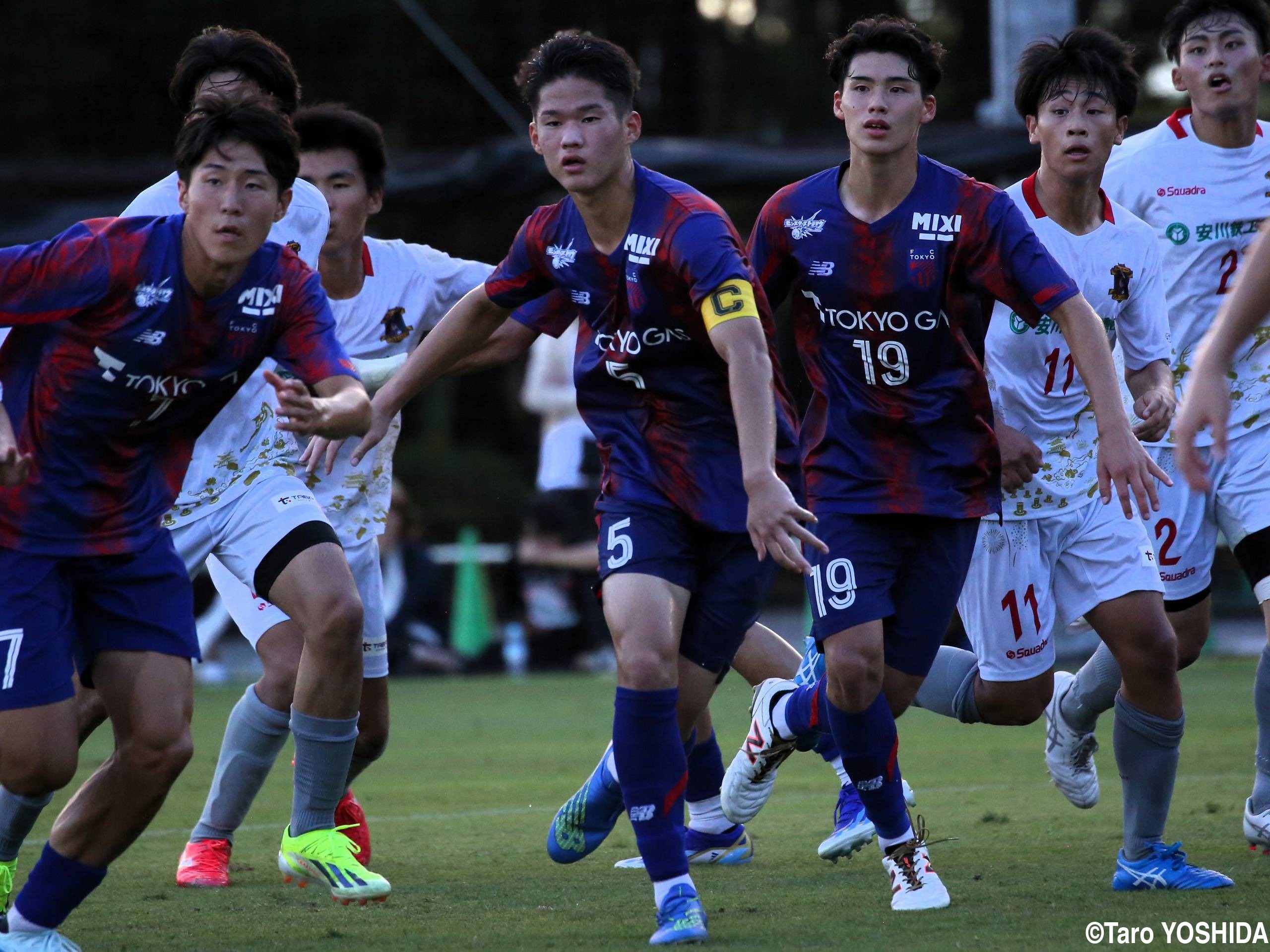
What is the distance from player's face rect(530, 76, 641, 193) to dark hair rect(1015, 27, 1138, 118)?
1483mm

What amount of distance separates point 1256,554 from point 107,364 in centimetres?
348

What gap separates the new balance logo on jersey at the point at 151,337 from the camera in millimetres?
4203

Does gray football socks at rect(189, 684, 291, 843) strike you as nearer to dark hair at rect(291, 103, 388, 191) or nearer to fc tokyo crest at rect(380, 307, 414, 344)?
fc tokyo crest at rect(380, 307, 414, 344)

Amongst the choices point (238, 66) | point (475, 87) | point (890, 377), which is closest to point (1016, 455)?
point (890, 377)

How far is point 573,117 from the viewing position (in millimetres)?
4551

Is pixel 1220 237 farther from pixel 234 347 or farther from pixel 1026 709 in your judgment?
pixel 234 347

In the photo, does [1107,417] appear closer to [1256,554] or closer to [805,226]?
[805,226]

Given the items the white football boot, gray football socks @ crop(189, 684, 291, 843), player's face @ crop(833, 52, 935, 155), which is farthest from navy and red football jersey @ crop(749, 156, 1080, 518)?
gray football socks @ crop(189, 684, 291, 843)

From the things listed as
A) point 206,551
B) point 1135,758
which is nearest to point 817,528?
point 1135,758

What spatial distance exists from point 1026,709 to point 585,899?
1628 millimetres

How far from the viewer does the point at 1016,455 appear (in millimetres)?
5121

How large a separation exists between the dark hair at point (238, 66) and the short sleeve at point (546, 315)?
119 centimetres

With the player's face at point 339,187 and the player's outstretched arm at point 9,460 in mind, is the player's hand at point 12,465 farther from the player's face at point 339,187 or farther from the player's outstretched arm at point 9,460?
the player's face at point 339,187

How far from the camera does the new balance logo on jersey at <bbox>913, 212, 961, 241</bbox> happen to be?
4.77 meters
